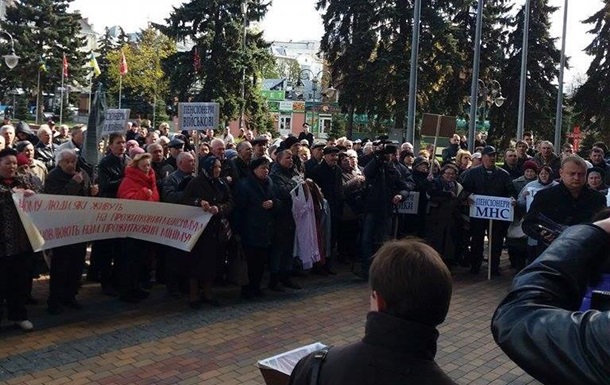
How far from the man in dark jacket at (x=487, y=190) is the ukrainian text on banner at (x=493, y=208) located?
0.74ft

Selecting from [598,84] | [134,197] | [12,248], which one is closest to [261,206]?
[134,197]

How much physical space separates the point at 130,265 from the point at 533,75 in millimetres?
36834

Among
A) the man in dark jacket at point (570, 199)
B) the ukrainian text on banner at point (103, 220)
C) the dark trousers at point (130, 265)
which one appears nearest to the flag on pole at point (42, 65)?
the dark trousers at point (130, 265)

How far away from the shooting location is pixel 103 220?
725 centimetres

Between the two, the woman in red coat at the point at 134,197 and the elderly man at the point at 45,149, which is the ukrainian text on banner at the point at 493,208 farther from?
the elderly man at the point at 45,149

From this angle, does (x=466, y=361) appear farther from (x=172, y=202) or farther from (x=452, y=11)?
(x=452, y=11)

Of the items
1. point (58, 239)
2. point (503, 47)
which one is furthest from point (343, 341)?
point (503, 47)

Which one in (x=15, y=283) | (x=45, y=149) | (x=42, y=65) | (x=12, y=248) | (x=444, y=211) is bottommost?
(x=15, y=283)

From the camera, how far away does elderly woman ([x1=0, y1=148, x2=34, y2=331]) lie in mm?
6277

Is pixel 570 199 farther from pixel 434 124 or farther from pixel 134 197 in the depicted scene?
pixel 134 197

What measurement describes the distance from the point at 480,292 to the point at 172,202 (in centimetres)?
472

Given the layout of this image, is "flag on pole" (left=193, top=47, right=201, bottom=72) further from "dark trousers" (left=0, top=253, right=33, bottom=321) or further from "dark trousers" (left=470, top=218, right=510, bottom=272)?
"dark trousers" (left=0, top=253, right=33, bottom=321)

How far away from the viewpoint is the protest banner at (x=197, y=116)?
28.8ft

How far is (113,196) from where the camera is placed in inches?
310
